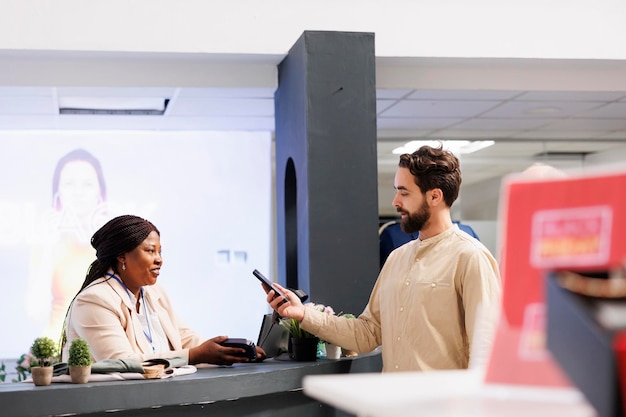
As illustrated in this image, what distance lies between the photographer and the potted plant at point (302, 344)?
434 cm

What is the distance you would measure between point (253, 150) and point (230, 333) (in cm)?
201

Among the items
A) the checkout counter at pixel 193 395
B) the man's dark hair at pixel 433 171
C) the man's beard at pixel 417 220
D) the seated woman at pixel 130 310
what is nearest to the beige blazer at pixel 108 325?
the seated woman at pixel 130 310

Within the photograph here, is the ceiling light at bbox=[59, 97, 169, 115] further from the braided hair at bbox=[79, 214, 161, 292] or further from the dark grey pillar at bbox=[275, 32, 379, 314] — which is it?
the braided hair at bbox=[79, 214, 161, 292]

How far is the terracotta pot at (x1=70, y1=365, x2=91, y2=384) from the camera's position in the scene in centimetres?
337

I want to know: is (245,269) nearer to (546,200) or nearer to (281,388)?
(281,388)

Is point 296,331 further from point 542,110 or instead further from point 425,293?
point 542,110

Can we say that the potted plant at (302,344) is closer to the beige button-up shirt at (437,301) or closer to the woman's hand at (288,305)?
the woman's hand at (288,305)

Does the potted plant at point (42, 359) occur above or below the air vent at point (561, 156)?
below

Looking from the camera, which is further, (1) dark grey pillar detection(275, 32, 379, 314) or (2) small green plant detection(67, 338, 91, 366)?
(1) dark grey pillar detection(275, 32, 379, 314)

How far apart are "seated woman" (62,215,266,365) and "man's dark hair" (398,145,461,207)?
104cm

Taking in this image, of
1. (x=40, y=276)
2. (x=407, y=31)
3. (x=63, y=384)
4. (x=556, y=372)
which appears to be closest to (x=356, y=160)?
(x=407, y=31)

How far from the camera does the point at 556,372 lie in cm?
111

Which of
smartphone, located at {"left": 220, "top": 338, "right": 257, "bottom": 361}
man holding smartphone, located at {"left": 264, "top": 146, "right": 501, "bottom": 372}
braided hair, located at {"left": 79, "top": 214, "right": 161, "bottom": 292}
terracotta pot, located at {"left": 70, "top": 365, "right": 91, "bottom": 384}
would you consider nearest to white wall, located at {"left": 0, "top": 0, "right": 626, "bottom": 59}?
braided hair, located at {"left": 79, "top": 214, "right": 161, "bottom": 292}

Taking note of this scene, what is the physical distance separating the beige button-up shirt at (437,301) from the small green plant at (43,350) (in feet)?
4.38
